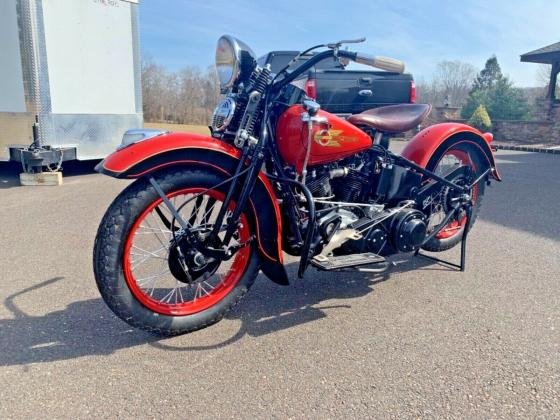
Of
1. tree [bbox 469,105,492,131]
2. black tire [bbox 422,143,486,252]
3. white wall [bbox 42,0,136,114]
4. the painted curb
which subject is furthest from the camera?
tree [bbox 469,105,492,131]

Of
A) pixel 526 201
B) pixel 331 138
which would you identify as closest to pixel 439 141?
pixel 331 138

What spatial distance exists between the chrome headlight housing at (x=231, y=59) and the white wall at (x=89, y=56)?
5.31 meters

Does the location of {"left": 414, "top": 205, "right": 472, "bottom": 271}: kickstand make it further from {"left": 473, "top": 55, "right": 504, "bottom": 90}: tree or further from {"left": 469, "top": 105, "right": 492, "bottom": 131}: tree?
{"left": 473, "top": 55, "right": 504, "bottom": 90}: tree

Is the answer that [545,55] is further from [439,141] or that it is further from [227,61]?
[227,61]

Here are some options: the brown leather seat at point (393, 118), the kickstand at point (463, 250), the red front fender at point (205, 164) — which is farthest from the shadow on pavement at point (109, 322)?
the brown leather seat at point (393, 118)

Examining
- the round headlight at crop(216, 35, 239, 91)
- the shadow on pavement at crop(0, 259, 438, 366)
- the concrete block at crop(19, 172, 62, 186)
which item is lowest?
the shadow on pavement at crop(0, 259, 438, 366)

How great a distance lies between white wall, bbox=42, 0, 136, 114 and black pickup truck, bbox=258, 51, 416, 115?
8.55 ft

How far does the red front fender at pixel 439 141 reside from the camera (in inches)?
141

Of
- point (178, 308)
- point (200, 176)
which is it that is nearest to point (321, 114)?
point (200, 176)

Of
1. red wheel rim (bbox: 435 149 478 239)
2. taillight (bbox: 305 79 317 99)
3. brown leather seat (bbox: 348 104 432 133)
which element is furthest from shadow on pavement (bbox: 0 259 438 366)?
taillight (bbox: 305 79 317 99)

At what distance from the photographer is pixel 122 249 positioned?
2406 millimetres

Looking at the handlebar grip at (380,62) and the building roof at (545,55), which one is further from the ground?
the building roof at (545,55)

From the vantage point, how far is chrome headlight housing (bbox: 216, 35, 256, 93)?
2.59 metres

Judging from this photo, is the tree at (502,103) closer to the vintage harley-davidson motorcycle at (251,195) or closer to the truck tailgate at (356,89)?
the truck tailgate at (356,89)
